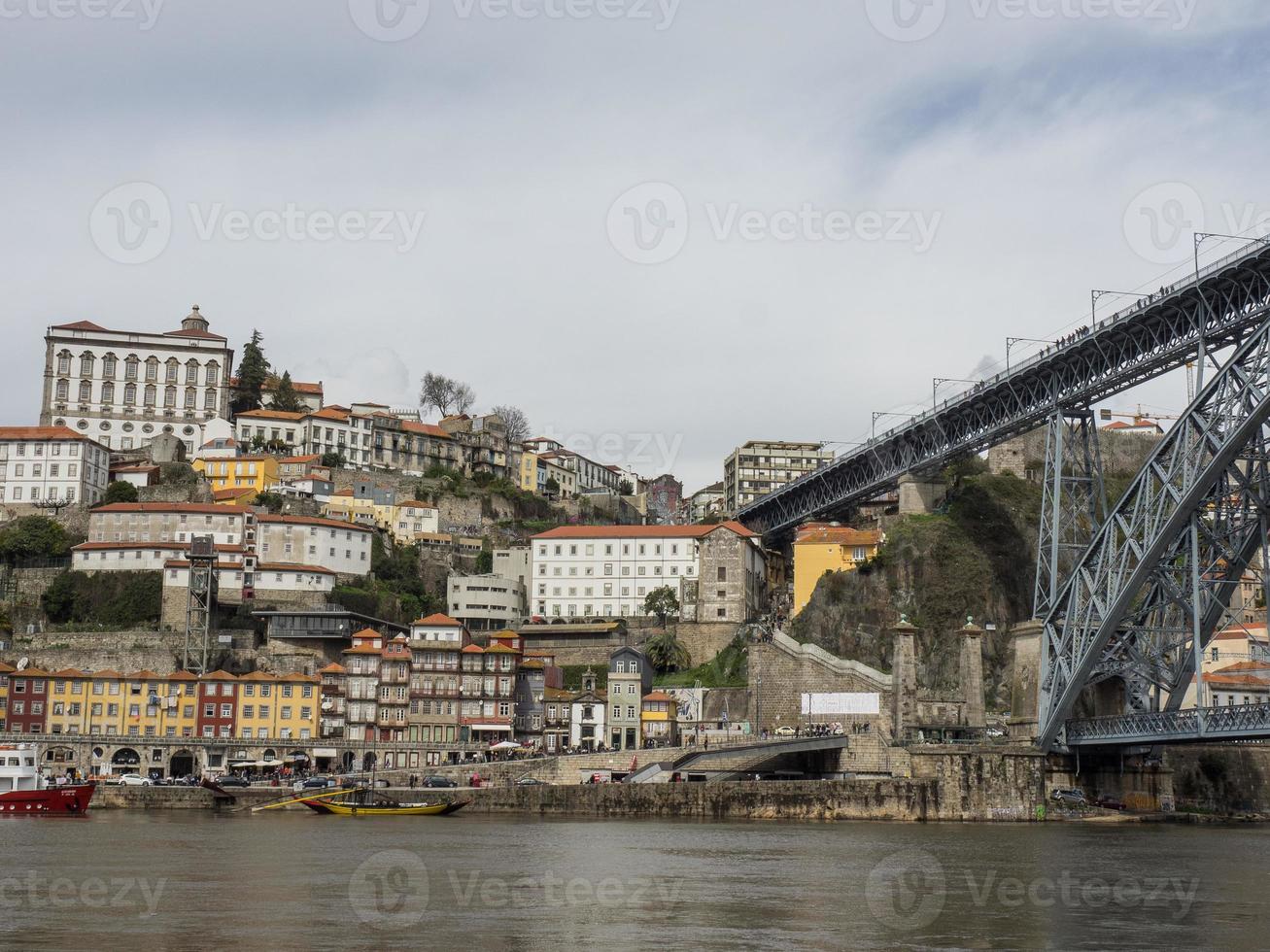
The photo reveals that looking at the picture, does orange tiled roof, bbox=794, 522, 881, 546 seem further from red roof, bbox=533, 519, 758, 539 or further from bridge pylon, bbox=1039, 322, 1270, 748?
bridge pylon, bbox=1039, 322, 1270, 748

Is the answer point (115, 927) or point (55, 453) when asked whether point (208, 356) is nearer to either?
point (55, 453)

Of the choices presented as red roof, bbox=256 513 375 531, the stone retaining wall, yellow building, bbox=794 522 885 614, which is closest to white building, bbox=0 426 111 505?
red roof, bbox=256 513 375 531

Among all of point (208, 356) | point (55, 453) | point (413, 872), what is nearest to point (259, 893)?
point (413, 872)

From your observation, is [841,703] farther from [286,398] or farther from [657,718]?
[286,398]

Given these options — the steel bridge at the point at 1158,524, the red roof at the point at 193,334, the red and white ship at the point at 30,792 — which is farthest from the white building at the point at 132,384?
the steel bridge at the point at 1158,524

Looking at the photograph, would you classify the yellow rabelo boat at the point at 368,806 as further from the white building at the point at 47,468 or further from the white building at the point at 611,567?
the white building at the point at 47,468
